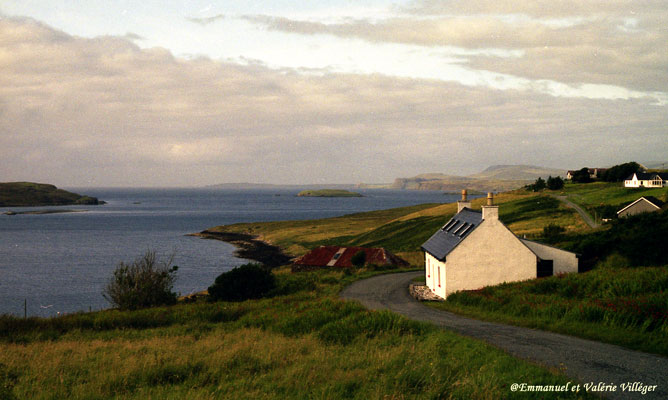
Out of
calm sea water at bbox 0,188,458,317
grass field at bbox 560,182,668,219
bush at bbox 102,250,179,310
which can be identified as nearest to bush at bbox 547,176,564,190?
grass field at bbox 560,182,668,219

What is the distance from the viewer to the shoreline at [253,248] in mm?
94500

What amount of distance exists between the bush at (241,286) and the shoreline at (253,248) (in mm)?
46330

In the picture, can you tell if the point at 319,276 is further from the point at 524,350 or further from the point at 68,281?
the point at 68,281

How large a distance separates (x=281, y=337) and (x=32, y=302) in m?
52.4

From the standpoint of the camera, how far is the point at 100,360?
14039 mm

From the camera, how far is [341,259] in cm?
5803

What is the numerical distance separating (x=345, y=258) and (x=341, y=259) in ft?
1.58

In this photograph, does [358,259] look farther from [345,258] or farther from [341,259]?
[341,259]

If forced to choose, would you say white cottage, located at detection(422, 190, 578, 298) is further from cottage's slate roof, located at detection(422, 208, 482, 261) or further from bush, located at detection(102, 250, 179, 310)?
bush, located at detection(102, 250, 179, 310)

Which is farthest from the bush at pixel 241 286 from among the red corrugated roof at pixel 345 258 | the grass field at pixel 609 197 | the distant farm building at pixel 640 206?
the distant farm building at pixel 640 206

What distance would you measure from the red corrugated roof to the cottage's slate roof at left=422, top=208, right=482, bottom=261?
15183 millimetres

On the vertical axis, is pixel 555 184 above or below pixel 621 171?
below

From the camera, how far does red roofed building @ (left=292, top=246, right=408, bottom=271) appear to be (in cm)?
5684

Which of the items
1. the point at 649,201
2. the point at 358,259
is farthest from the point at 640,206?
the point at 358,259
